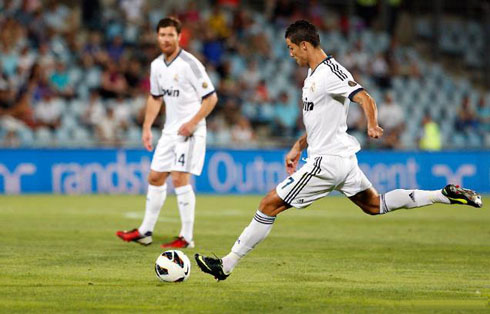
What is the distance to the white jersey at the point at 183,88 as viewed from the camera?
10.2 metres

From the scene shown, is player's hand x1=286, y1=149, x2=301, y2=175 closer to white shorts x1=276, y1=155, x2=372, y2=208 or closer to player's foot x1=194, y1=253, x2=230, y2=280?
white shorts x1=276, y1=155, x2=372, y2=208

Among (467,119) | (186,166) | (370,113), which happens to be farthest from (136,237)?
(467,119)

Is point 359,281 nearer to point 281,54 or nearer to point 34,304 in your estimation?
point 34,304

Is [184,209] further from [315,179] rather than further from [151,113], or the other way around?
[315,179]

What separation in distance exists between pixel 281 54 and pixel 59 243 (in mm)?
15080

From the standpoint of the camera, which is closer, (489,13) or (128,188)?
(128,188)

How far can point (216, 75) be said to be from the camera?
2178 centimetres

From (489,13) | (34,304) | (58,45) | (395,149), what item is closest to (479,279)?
(34,304)

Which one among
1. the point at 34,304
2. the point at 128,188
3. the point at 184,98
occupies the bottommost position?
the point at 128,188

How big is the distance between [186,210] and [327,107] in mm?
3048

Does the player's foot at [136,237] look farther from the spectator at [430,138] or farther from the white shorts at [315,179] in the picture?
the spectator at [430,138]

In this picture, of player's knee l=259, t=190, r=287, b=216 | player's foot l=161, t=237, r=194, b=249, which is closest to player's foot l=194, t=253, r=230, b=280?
player's knee l=259, t=190, r=287, b=216

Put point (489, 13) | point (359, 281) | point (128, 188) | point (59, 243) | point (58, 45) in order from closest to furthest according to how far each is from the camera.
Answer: point (359, 281)
point (59, 243)
point (128, 188)
point (58, 45)
point (489, 13)

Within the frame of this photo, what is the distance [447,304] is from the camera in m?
6.36
